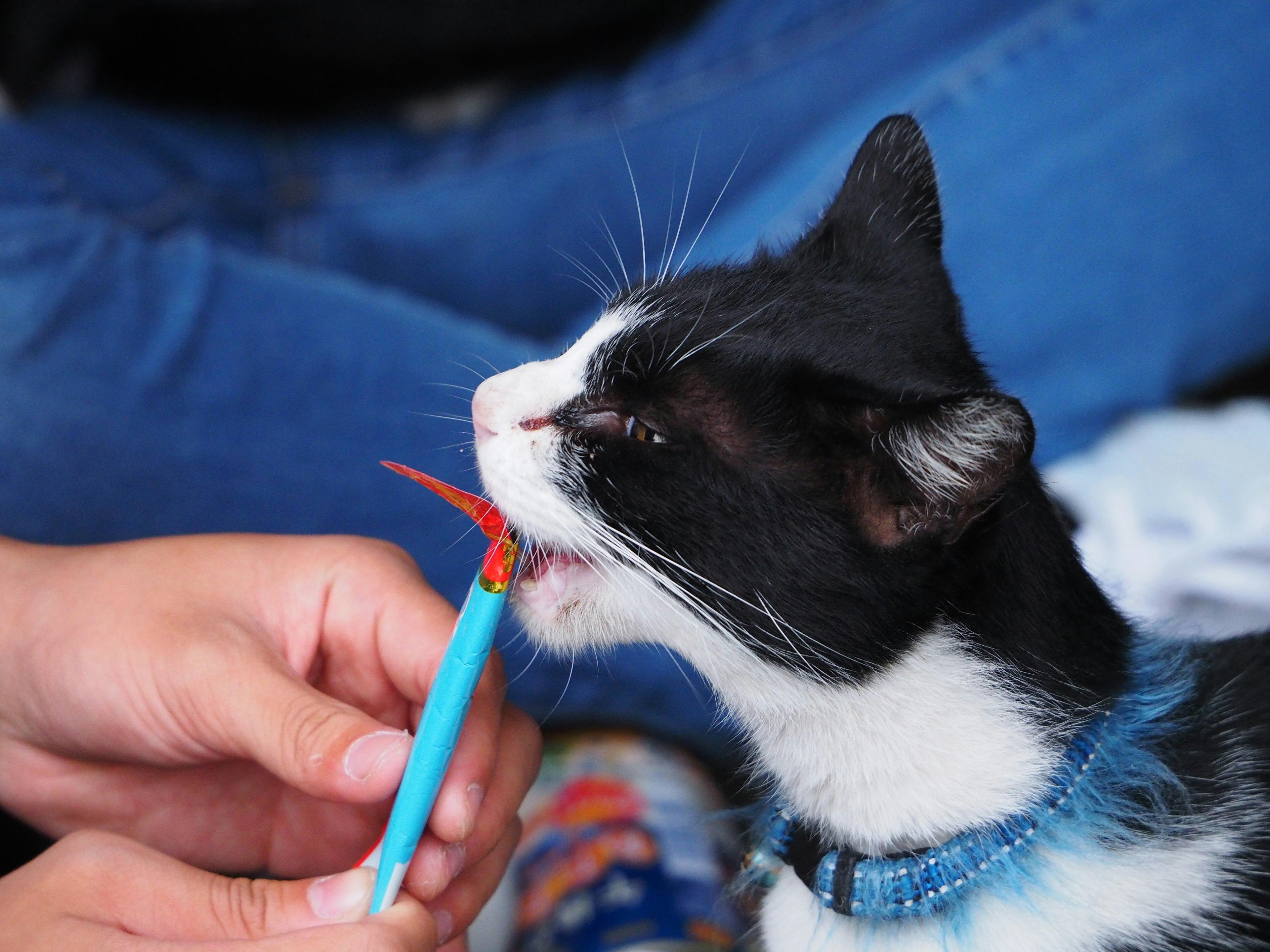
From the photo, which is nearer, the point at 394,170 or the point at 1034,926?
the point at 1034,926

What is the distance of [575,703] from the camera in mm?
1404

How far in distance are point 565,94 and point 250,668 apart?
1.23 m

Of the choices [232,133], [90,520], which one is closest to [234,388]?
[90,520]

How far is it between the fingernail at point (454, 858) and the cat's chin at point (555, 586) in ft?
0.60

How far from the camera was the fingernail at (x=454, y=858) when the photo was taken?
2.59ft

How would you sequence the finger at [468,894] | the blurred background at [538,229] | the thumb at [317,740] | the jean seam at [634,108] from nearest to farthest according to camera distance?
the thumb at [317,740], the finger at [468,894], the blurred background at [538,229], the jean seam at [634,108]

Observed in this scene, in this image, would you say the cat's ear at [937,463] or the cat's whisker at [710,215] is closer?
the cat's ear at [937,463]

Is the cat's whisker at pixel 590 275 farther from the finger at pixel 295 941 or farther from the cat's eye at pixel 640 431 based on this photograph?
the finger at pixel 295 941

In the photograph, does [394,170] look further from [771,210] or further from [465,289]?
[771,210]

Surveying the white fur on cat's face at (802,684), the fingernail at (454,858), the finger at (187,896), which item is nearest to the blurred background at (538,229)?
the white fur on cat's face at (802,684)

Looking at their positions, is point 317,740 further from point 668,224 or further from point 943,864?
point 668,224

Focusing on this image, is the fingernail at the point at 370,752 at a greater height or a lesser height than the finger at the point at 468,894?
greater

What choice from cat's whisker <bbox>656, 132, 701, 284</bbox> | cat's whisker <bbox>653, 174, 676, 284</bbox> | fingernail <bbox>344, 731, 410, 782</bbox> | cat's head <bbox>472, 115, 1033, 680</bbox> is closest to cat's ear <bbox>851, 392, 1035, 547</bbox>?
cat's head <bbox>472, 115, 1033, 680</bbox>

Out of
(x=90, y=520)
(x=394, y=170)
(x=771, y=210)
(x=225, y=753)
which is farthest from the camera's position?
(x=394, y=170)
